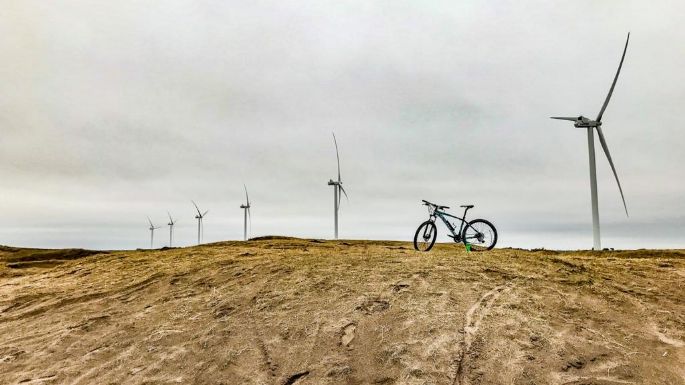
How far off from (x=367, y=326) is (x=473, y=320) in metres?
2.35

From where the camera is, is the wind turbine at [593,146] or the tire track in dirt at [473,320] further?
the wind turbine at [593,146]

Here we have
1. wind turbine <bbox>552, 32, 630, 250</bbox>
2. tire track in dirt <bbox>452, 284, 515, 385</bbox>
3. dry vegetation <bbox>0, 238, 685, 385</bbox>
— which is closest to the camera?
tire track in dirt <bbox>452, 284, 515, 385</bbox>

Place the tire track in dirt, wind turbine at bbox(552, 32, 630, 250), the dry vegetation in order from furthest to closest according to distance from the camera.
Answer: wind turbine at bbox(552, 32, 630, 250) < the dry vegetation < the tire track in dirt

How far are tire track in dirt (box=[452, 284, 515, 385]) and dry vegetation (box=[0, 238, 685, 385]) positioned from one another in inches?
1.4

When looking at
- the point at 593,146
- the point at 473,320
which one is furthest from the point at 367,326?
the point at 593,146

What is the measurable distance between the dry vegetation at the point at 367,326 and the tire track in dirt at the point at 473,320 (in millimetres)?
34

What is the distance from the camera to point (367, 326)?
988 centimetres

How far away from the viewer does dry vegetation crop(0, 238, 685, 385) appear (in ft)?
27.9

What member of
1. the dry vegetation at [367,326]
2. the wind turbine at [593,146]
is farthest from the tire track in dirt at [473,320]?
the wind turbine at [593,146]

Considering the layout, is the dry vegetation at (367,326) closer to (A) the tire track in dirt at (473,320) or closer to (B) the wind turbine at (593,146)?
(A) the tire track in dirt at (473,320)

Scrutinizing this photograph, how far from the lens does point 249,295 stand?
40.5 feet

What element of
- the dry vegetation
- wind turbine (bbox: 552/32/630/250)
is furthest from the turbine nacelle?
the dry vegetation

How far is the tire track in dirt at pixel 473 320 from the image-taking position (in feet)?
26.9

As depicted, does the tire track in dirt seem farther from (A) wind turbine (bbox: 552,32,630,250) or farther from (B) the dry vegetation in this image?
(A) wind turbine (bbox: 552,32,630,250)
